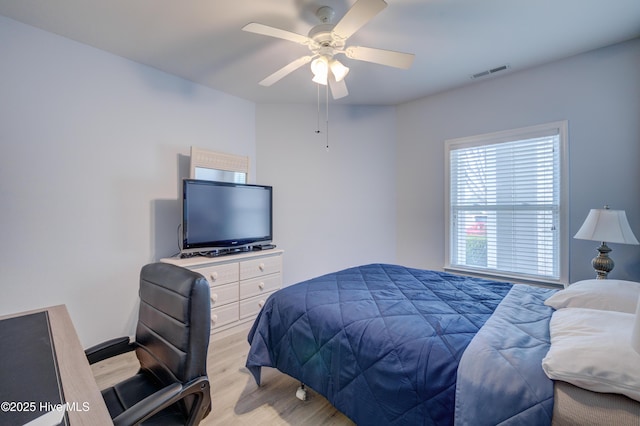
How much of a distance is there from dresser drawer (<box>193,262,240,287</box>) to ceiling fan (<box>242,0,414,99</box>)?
1717 mm

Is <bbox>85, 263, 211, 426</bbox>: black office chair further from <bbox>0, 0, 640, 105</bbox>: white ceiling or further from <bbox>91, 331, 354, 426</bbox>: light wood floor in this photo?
<bbox>0, 0, 640, 105</bbox>: white ceiling

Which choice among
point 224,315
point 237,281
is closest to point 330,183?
point 237,281

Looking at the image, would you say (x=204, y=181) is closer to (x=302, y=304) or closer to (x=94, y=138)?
(x=94, y=138)

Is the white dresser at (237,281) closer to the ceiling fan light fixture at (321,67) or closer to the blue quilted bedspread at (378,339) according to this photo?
the blue quilted bedspread at (378,339)

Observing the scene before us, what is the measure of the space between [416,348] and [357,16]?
5.72 feet

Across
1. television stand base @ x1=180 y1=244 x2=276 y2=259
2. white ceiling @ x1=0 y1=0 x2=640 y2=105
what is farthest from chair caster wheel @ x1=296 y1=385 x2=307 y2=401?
white ceiling @ x1=0 y1=0 x2=640 y2=105

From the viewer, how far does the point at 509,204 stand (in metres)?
2.82

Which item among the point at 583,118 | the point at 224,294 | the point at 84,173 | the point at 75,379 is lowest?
the point at 224,294

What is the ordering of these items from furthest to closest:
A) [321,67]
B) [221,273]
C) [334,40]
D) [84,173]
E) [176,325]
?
[221,273]
[84,173]
[321,67]
[334,40]
[176,325]

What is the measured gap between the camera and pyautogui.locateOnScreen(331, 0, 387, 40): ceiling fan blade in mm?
1397

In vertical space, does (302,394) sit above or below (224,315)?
below

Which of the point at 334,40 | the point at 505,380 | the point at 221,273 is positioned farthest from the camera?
the point at 221,273

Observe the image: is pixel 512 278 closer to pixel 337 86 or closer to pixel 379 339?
pixel 379 339

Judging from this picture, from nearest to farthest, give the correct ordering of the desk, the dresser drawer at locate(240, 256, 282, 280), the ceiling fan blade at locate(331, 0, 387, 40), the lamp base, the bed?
the desk → the bed → the ceiling fan blade at locate(331, 0, 387, 40) → the lamp base → the dresser drawer at locate(240, 256, 282, 280)
